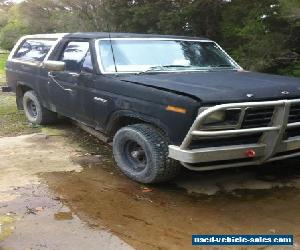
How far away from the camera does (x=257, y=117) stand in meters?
4.57

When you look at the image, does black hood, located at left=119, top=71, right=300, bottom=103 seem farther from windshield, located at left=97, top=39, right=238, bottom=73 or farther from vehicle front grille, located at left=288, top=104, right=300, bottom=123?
windshield, located at left=97, top=39, right=238, bottom=73

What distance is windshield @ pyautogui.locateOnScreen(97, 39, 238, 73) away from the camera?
576cm

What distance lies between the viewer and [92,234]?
395cm

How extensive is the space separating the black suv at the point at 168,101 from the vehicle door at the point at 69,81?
1 centimetres

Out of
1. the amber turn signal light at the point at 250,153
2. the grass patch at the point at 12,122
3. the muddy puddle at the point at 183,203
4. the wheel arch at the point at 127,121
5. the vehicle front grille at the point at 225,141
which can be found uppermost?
the wheel arch at the point at 127,121

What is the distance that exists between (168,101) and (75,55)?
232 cm

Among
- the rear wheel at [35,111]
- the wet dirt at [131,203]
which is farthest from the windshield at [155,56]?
the rear wheel at [35,111]

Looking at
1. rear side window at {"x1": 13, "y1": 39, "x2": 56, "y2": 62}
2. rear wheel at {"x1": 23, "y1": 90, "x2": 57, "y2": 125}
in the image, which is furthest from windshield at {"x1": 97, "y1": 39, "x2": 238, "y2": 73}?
rear wheel at {"x1": 23, "y1": 90, "x2": 57, "y2": 125}

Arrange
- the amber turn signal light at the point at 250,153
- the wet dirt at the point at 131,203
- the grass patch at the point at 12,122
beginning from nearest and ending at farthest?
1. the wet dirt at the point at 131,203
2. the amber turn signal light at the point at 250,153
3. the grass patch at the point at 12,122

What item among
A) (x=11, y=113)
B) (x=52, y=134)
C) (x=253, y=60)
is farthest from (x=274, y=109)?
(x=11, y=113)

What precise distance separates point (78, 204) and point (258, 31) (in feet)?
20.1

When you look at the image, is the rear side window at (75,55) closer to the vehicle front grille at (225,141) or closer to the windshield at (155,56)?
the windshield at (155,56)

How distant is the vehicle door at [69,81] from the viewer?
618 cm

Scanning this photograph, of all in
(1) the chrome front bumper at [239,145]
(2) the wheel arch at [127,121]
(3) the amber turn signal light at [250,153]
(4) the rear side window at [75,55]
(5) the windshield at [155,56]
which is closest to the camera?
(1) the chrome front bumper at [239,145]
